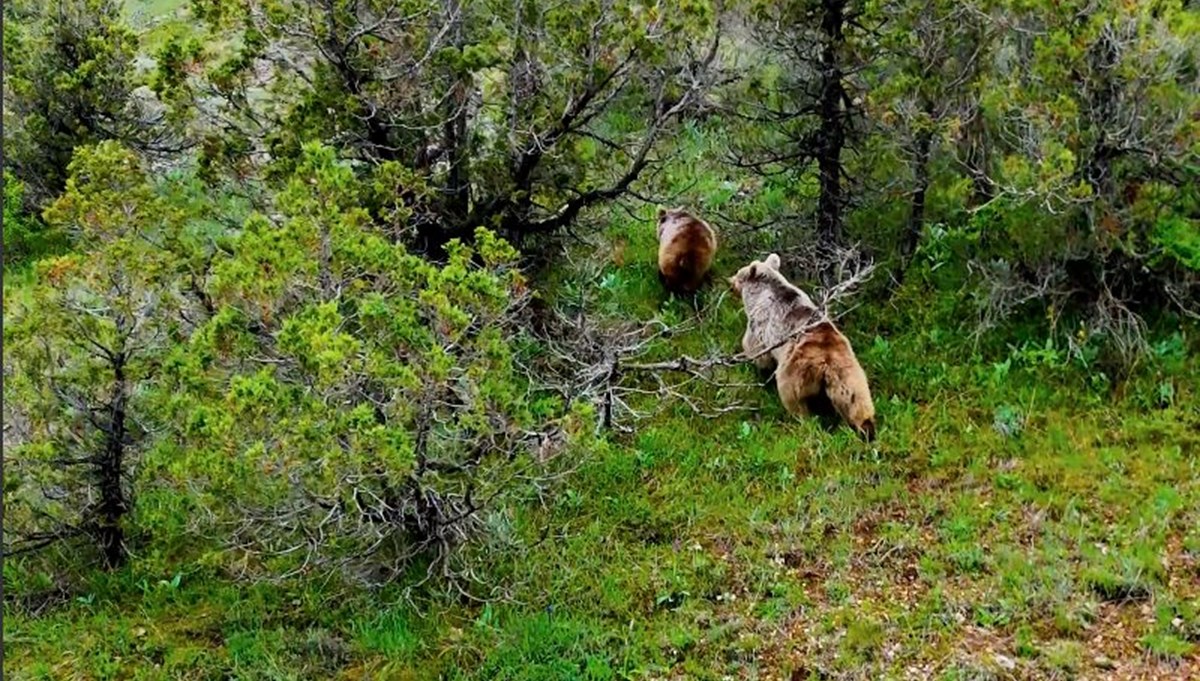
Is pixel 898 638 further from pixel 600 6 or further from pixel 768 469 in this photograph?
pixel 600 6

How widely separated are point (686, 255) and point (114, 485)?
4392mm

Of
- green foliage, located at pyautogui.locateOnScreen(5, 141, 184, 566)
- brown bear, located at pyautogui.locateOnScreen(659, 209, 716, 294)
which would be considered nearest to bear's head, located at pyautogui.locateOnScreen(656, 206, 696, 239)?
brown bear, located at pyautogui.locateOnScreen(659, 209, 716, 294)

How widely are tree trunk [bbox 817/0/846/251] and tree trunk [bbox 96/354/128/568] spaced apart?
5017 millimetres

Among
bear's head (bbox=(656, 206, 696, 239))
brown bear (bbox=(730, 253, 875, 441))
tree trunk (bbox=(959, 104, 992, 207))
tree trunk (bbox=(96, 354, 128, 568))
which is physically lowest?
tree trunk (bbox=(96, 354, 128, 568))

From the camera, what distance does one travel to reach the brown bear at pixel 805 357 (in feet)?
20.8

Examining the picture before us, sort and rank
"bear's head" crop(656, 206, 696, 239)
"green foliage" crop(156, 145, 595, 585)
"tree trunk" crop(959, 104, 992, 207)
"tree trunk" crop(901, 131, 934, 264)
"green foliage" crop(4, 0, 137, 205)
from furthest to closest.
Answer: "green foliage" crop(4, 0, 137, 205) → "bear's head" crop(656, 206, 696, 239) → "tree trunk" crop(901, 131, 934, 264) → "tree trunk" crop(959, 104, 992, 207) → "green foliage" crop(156, 145, 595, 585)

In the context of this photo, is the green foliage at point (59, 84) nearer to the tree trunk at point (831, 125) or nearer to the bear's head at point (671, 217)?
the bear's head at point (671, 217)

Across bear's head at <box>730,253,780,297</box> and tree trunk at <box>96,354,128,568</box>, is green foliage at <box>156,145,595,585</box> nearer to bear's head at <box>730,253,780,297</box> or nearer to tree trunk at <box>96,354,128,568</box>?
tree trunk at <box>96,354,128,568</box>

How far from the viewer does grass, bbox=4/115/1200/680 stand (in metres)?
4.84

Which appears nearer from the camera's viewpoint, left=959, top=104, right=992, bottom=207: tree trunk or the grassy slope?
the grassy slope

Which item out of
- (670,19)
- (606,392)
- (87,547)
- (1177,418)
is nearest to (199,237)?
(87,547)

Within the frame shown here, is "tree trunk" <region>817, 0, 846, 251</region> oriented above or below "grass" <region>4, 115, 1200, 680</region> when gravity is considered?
above

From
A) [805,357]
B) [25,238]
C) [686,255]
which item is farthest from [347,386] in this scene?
[25,238]

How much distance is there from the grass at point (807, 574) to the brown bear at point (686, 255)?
5.60 ft
